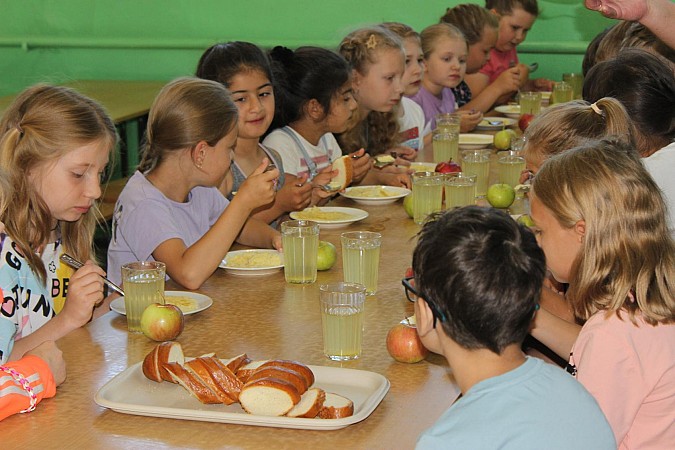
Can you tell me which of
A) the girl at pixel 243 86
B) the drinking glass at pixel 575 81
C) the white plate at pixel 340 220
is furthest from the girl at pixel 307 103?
the drinking glass at pixel 575 81

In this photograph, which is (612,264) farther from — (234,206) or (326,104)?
(326,104)

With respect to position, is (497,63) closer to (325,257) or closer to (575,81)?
(575,81)

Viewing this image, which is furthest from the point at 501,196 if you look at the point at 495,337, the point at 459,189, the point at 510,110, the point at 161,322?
the point at 510,110

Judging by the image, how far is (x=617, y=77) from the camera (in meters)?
2.52

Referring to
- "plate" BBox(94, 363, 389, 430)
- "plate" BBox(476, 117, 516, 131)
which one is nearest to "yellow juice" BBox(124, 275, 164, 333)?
"plate" BBox(94, 363, 389, 430)

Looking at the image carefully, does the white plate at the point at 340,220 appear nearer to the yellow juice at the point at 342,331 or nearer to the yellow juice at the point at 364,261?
the yellow juice at the point at 364,261

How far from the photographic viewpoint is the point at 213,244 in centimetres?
221

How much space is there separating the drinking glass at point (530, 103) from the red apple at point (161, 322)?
336 centimetres

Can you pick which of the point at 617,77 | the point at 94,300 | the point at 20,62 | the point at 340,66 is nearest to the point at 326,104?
the point at 340,66

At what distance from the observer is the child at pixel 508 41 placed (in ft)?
19.2

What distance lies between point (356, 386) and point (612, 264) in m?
0.49

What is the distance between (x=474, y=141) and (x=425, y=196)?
1496 millimetres

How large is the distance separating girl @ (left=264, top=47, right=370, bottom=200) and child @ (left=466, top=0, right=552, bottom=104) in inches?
91.1

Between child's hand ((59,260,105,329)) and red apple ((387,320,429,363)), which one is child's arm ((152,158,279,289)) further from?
red apple ((387,320,429,363))
